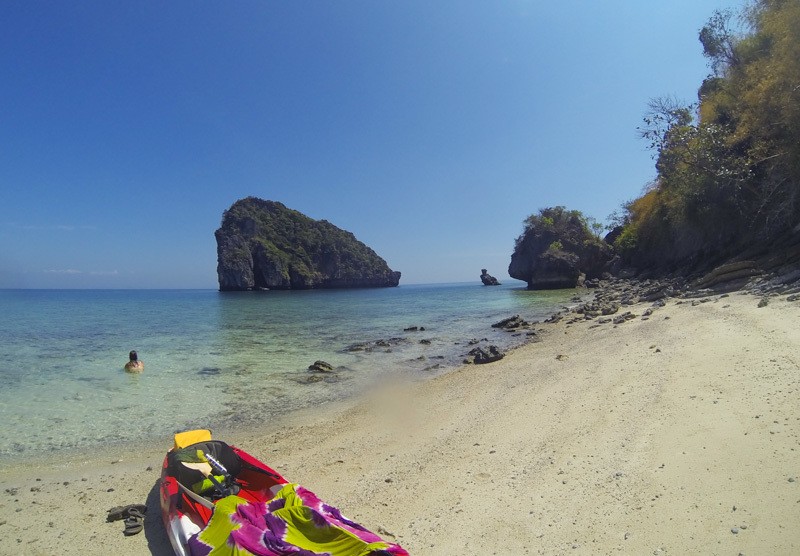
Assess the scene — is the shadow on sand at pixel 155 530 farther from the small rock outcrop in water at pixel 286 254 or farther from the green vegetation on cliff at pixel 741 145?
the small rock outcrop in water at pixel 286 254

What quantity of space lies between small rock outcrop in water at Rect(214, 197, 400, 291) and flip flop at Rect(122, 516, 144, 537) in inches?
4617

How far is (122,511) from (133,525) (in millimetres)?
429

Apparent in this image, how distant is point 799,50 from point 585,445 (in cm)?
1686

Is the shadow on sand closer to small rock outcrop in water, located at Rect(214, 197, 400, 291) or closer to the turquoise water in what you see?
the turquoise water

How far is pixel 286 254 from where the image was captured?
417 feet

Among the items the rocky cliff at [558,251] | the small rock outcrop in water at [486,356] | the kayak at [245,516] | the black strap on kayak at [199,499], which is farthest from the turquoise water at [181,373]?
the rocky cliff at [558,251]

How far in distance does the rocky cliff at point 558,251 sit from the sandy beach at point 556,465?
5452cm

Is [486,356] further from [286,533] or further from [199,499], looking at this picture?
[286,533]

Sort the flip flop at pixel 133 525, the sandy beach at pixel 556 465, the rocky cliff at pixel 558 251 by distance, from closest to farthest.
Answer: the sandy beach at pixel 556 465 → the flip flop at pixel 133 525 → the rocky cliff at pixel 558 251

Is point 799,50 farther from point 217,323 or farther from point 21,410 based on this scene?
point 217,323

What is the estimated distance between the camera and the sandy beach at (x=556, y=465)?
4098 mm

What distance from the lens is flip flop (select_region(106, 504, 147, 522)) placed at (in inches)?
222

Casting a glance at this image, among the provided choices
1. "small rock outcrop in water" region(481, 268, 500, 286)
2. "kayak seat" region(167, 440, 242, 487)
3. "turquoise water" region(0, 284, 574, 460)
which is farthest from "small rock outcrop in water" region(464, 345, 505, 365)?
"small rock outcrop in water" region(481, 268, 500, 286)

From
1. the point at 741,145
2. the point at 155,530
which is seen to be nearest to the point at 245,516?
the point at 155,530
